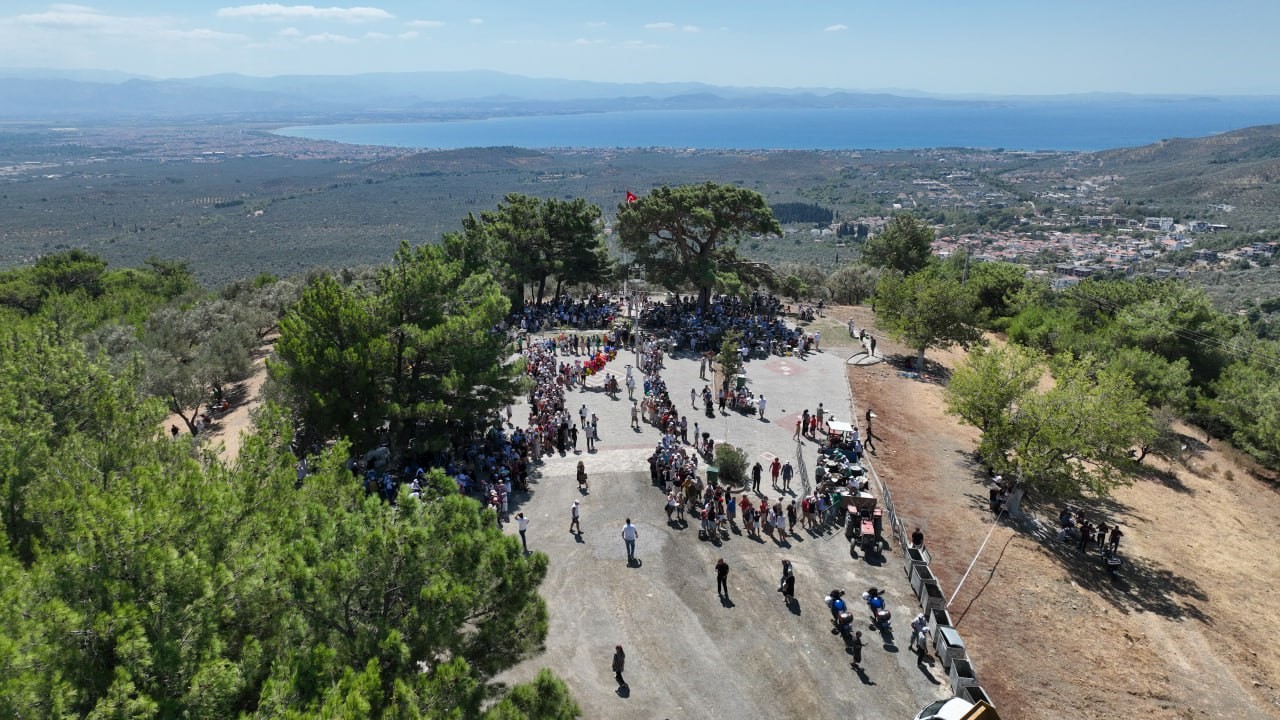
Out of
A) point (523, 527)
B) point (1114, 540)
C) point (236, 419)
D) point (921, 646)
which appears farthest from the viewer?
→ point (236, 419)

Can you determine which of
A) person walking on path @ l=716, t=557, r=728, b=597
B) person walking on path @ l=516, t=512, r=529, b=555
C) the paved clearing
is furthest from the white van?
person walking on path @ l=516, t=512, r=529, b=555

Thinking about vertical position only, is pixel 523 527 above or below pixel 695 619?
above

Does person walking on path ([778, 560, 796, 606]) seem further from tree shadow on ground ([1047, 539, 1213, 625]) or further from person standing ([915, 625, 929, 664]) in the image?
tree shadow on ground ([1047, 539, 1213, 625])

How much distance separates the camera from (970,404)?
953 inches

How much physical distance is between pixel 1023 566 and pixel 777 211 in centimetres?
16325

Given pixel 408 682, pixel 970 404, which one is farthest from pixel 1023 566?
pixel 408 682

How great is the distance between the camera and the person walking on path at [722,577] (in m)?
16.5

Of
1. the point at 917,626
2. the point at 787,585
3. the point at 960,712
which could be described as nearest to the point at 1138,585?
the point at 917,626

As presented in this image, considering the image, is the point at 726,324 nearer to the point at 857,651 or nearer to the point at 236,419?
the point at 236,419

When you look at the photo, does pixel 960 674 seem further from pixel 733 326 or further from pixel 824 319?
pixel 824 319

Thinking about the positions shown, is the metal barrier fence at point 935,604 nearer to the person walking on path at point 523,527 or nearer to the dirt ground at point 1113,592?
the dirt ground at point 1113,592

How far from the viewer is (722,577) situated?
16.7 meters

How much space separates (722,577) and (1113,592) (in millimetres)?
11611

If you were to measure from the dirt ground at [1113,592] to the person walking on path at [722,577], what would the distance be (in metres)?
5.77
